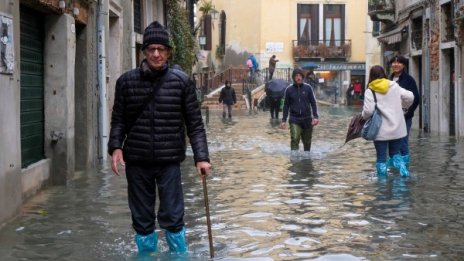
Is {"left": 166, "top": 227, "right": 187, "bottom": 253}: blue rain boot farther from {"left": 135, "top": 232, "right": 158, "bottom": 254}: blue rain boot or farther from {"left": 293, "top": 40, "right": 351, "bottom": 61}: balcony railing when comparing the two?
{"left": 293, "top": 40, "right": 351, "bottom": 61}: balcony railing

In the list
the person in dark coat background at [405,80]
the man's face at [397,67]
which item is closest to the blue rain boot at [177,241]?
the person in dark coat background at [405,80]

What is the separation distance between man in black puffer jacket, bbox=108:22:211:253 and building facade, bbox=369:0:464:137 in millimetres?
13813

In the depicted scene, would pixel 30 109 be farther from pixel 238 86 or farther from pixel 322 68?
pixel 322 68

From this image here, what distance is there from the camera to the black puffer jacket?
5.92m

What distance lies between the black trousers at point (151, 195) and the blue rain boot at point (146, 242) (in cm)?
6

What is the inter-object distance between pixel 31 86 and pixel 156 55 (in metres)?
4.54

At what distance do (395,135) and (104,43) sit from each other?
17.0 feet

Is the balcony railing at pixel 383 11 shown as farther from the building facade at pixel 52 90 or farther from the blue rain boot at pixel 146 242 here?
the blue rain boot at pixel 146 242

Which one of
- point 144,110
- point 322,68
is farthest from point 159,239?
point 322,68

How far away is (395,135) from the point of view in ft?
34.7

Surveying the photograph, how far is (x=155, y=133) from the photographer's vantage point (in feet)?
19.5

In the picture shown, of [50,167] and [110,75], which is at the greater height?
[110,75]

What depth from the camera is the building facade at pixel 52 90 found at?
25.2ft

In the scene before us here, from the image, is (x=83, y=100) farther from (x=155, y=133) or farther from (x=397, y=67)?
(x=155, y=133)
